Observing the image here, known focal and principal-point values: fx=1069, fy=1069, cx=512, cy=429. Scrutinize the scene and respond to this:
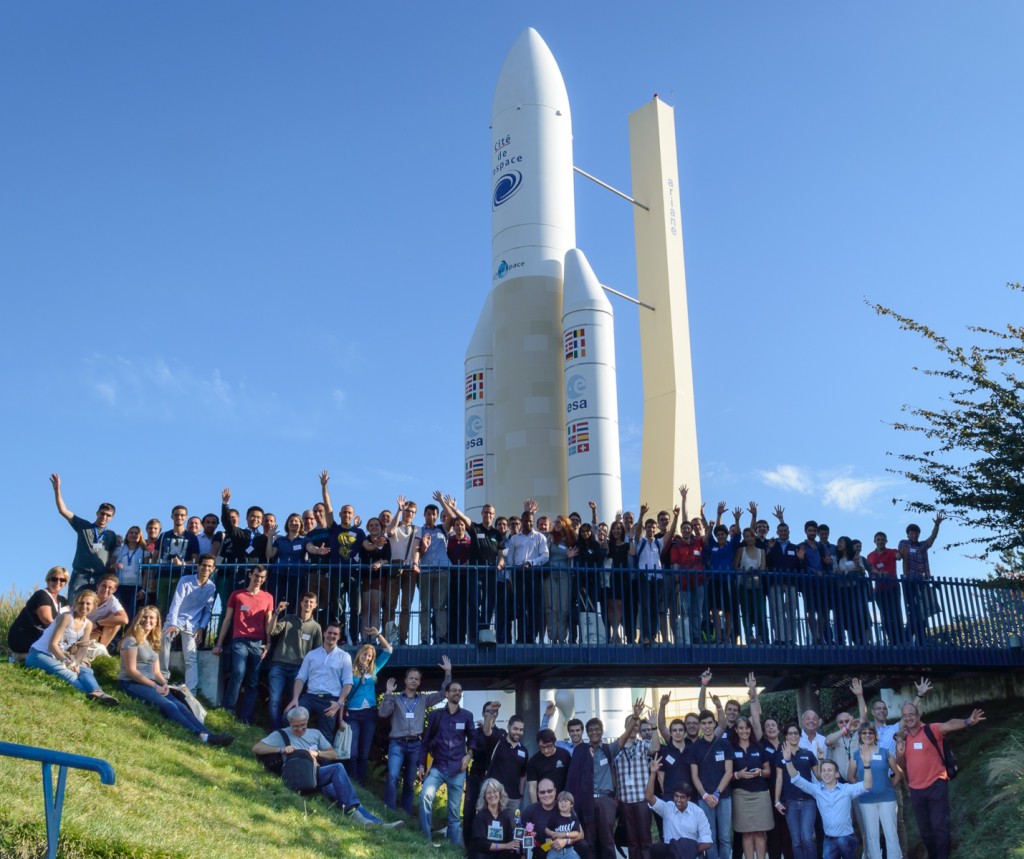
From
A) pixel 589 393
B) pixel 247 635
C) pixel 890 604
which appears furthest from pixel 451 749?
pixel 589 393

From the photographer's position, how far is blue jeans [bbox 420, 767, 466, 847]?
11508 millimetres

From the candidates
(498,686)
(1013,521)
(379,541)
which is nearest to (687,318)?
(1013,521)

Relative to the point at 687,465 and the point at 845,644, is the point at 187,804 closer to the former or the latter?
the point at 845,644

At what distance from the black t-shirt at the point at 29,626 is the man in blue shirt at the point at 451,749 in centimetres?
431

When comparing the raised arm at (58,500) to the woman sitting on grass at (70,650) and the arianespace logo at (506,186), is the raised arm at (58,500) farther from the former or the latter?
the arianespace logo at (506,186)

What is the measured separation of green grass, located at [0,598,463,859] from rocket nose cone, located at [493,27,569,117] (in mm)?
16675

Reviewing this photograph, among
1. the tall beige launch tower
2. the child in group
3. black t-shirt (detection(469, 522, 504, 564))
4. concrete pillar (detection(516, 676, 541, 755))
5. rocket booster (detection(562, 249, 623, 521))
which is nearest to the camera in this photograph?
the child in group

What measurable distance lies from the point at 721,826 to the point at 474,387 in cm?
1417

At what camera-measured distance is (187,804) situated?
29.9ft

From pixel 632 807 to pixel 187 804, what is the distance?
16.1 ft

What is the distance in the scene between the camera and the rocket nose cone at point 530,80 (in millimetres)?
24469

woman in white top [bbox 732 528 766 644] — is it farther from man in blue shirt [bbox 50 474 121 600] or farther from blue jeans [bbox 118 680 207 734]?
man in blue shirt [bbox 50 474 121 600]

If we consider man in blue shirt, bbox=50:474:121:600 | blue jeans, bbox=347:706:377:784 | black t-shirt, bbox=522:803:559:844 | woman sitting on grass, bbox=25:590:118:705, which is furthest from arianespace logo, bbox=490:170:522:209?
black t-shirt, bbox=522:803:559:844

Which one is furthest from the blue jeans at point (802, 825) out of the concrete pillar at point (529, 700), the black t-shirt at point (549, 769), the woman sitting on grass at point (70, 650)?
the woman sitting on grass at point (70, 650)
